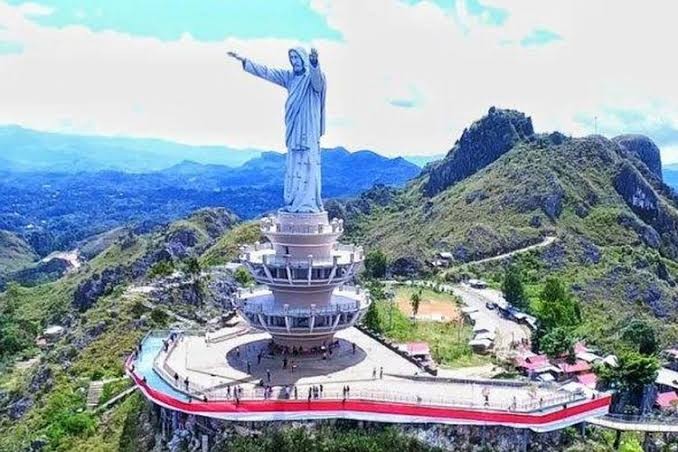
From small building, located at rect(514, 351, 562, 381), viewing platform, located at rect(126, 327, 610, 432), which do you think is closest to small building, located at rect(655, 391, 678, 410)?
small building, located at rect(514, 351, 562, 381)

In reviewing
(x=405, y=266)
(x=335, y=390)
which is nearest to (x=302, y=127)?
(x=335, y=390)

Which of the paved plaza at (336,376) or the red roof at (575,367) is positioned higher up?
the paved plaza at (336,376)

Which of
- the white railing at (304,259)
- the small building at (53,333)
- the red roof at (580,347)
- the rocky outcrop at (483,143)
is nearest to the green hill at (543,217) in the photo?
the rocky outcrop at (483,143)

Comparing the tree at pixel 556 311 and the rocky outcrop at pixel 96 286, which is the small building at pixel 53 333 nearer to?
the rocky outcrop at pixel 96 286

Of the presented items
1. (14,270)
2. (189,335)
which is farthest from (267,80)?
(14,270)

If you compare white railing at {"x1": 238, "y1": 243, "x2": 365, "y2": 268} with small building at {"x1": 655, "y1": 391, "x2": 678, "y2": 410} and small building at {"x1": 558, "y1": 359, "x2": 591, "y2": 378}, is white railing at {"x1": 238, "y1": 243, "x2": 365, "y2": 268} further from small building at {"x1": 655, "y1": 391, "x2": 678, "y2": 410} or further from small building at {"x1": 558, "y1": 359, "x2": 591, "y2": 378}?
small building at {"x1": 655, "y1": 391, "x2": 678, "y2": 410}

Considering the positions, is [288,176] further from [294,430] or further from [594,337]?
[594,337]
